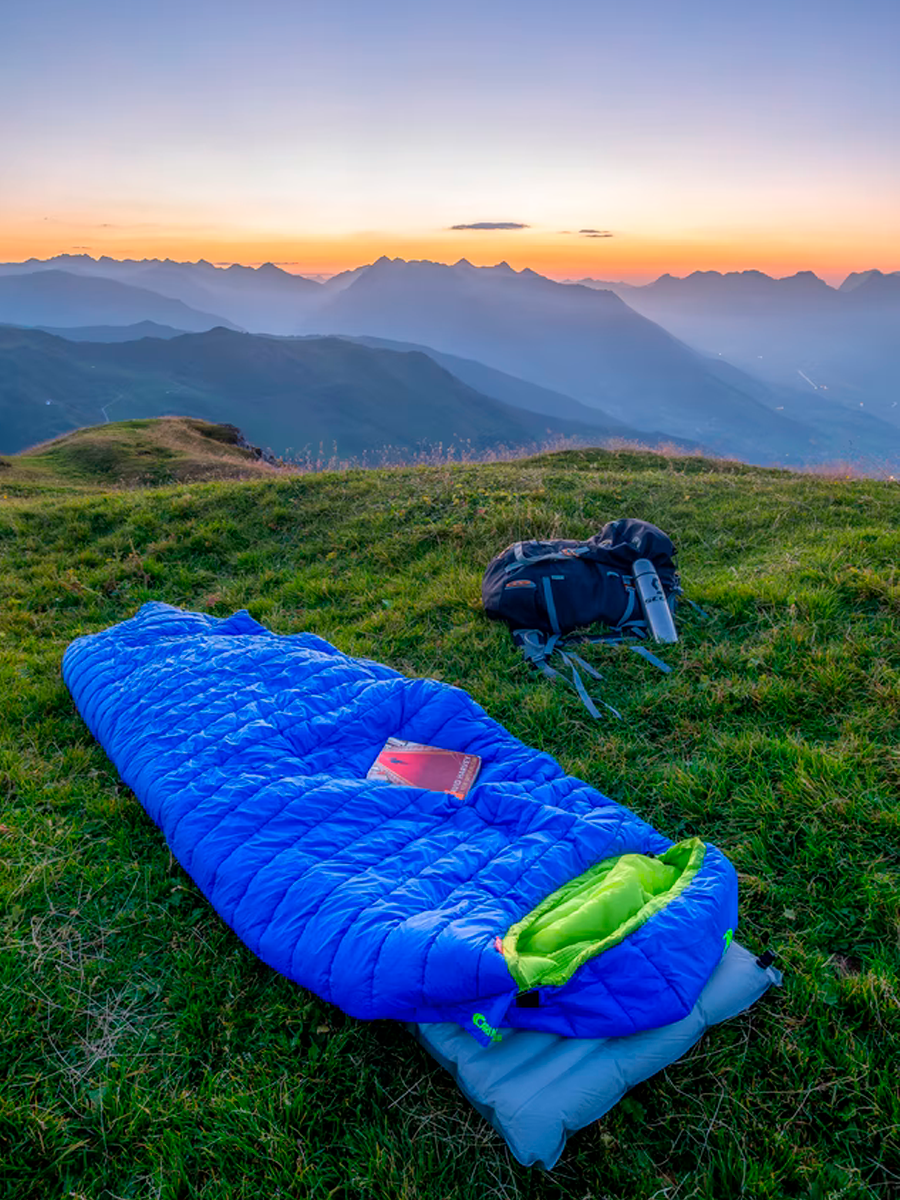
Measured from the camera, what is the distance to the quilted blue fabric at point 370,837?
205 cm

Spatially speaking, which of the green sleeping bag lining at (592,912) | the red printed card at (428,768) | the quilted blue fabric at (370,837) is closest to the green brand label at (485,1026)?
the quilted blue fabric at (370,837)

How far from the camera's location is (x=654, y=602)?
4965mm

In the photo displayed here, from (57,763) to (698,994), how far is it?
11.9 feet

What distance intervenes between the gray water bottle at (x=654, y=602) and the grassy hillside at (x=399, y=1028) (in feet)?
0.46

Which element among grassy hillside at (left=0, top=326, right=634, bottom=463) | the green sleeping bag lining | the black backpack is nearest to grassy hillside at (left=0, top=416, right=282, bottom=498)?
the black backpack

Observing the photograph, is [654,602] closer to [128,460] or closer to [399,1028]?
[399,1028]

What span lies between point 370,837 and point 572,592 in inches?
111

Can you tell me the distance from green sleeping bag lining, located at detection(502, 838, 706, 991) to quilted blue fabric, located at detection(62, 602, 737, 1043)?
→ 44 millimetres

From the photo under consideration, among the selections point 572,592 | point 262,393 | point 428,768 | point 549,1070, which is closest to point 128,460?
point 572,592

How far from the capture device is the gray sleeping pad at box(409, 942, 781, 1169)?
185 centimetres

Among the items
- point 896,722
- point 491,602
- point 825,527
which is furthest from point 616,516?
point 896,722

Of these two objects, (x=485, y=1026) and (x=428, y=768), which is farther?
(x=428, y=768)

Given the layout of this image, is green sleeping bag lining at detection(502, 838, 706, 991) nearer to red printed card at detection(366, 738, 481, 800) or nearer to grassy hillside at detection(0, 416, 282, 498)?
red printed card at detection(366, 738, 481, 800)

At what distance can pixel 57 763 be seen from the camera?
3.82 metres
